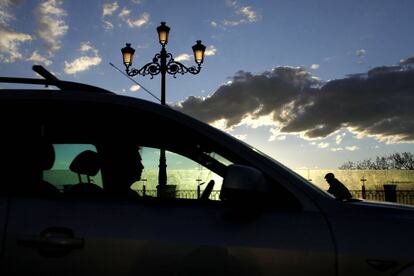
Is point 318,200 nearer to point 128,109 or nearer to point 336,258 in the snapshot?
point 336,258

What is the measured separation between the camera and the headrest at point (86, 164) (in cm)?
235

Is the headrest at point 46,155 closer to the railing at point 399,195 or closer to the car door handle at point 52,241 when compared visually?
the car door handle at point 52,241

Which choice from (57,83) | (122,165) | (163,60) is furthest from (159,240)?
(163,60)

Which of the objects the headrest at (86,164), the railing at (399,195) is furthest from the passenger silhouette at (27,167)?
the railing at (399,195)

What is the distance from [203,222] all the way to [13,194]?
86cm

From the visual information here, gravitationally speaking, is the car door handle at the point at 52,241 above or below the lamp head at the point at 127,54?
below

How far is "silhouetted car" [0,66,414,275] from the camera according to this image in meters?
1.85

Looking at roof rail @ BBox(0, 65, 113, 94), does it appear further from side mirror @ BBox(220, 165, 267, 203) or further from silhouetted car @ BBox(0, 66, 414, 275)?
side mirror @ BBox(220, 165, 267, 203)

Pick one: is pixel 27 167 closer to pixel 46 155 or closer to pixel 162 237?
pixel 46 155

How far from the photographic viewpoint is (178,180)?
6.88 feet

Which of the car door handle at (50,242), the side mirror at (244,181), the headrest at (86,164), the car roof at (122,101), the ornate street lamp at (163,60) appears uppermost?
the ornate street lamp at (163,60)

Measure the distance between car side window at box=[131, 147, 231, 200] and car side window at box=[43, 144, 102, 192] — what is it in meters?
0.25

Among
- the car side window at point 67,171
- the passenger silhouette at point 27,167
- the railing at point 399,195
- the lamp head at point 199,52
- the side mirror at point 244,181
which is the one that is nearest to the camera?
the side mirror at point 244,181

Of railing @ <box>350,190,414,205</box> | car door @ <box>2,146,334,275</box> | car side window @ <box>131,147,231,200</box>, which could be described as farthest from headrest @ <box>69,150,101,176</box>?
railing @ <box>350,190,414,205</box>
